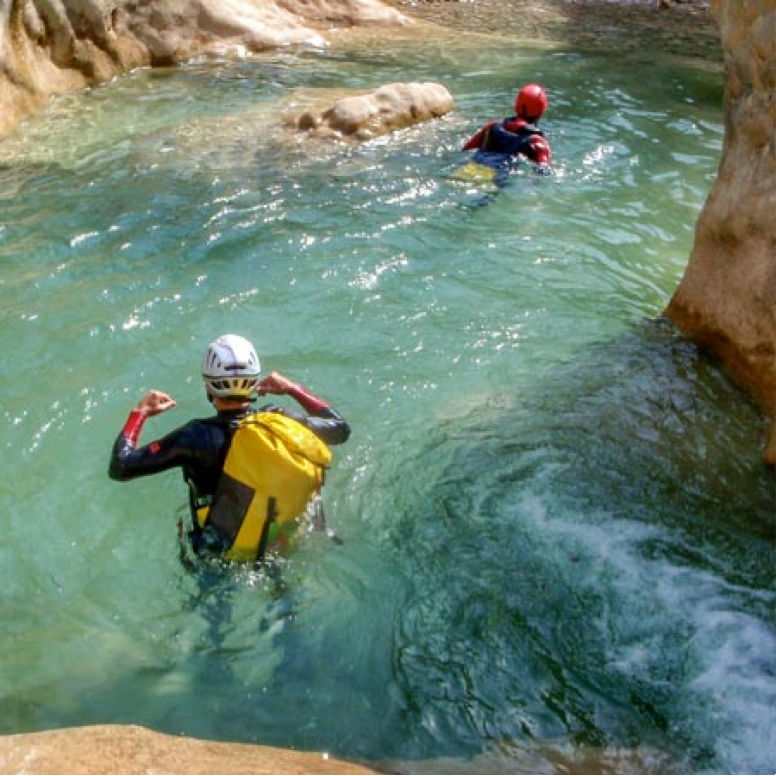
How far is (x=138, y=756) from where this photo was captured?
11.1 ft

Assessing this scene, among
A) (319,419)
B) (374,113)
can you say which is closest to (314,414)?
(319,419)

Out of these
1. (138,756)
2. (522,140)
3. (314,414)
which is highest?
(314,414)

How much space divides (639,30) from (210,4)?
9278 mm

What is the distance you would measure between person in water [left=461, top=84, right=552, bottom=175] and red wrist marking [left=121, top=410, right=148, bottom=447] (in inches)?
275

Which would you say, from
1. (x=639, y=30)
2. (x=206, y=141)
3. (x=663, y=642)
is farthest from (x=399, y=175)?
(x=639, y=30)

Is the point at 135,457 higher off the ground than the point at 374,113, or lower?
higher

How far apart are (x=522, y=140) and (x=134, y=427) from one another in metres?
7.39

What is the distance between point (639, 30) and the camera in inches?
797

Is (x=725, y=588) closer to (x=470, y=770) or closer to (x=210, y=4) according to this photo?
(x=470, y=770)

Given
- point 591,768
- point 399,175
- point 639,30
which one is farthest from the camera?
point 639,30

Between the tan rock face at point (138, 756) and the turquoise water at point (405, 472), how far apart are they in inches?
19.9

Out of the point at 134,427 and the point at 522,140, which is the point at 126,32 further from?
the point at 134,427

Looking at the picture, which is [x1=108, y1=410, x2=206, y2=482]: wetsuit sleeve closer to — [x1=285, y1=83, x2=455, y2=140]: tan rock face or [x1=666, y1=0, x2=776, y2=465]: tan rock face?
[x1=666, y1=0, x2=776, y2=465]: tan rock face

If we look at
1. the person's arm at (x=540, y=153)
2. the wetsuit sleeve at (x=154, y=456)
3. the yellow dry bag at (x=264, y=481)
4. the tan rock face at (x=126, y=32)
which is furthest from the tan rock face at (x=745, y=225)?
the tan rock face at (x=126, y=32)
